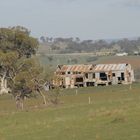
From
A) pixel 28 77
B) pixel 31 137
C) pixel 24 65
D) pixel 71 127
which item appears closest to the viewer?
pixel 31 137

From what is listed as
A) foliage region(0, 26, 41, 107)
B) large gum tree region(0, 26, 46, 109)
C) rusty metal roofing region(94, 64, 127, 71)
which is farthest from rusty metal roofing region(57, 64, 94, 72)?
large gum tree region(0, 26, 46, 109)

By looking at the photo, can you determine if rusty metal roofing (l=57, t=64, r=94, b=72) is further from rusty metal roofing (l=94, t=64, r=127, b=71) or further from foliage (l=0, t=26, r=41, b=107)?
foliage (l=0, t=26, r=41, b=107)

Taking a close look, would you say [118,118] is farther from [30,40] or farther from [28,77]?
[30,40]

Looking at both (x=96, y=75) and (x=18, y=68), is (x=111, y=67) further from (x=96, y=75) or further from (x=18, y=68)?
(x=18, y=68)

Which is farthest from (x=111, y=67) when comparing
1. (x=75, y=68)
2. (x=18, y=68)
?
(x=18, y=68)

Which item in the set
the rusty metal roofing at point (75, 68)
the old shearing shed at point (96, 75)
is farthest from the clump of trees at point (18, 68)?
the rusty metal roofing at point (75, 68)

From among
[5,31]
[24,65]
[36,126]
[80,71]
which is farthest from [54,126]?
[80,71]

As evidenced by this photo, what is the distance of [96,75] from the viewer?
117 metres

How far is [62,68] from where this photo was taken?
120m

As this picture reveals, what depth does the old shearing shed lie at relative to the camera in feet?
377

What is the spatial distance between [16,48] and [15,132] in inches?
2137

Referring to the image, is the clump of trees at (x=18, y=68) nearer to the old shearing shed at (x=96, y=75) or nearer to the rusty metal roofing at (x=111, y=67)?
Answer: the old shearing shed at (x=96, y=75)

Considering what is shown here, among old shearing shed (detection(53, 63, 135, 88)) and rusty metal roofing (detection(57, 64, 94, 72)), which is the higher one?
rusty metal roofing (detection(57, 64, 94, 72))

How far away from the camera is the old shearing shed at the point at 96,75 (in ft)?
377
